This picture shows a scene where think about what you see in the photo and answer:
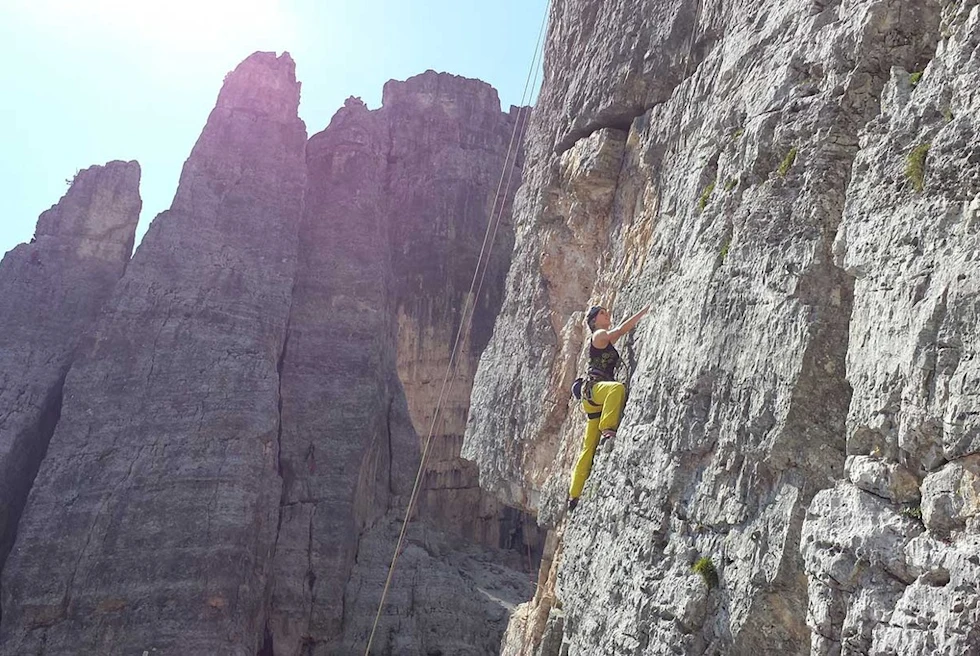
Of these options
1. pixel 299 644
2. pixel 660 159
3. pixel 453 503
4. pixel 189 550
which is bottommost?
pixel 299 644

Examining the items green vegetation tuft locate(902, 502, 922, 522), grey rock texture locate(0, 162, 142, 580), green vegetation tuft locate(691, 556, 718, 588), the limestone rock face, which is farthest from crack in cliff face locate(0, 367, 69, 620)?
green vegetation tuft locate(902, 502, 922, 522)

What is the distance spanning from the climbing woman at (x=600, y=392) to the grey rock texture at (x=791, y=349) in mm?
229

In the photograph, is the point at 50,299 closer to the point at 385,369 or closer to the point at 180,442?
the point at 180,442

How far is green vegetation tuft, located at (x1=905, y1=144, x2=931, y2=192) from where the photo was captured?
5004mm

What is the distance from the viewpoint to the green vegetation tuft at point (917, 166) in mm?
5004

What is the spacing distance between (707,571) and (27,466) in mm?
25506

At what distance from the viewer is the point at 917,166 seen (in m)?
5.07

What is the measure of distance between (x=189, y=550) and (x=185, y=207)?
12.1m

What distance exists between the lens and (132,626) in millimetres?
22484

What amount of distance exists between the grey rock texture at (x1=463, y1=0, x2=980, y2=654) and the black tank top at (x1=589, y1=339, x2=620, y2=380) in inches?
7.6

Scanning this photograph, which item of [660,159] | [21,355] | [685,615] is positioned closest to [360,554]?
[21,355]

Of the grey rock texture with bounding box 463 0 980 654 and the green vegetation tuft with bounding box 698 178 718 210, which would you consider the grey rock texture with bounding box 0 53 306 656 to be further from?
the green vegetation tuft with bounding box 698 178 718 210

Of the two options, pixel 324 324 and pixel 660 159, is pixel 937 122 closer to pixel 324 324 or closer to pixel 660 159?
pixel 660 159

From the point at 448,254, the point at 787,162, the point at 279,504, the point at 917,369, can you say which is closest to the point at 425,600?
the point at 279,504
